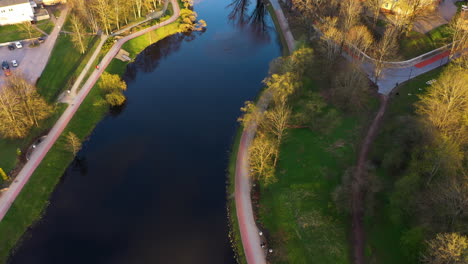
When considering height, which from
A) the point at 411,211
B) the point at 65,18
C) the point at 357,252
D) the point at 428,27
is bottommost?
the point at 357,252

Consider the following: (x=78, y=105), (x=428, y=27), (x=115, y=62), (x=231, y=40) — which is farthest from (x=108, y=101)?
(x=428, y=27)

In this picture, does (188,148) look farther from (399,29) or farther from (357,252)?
(399,29)

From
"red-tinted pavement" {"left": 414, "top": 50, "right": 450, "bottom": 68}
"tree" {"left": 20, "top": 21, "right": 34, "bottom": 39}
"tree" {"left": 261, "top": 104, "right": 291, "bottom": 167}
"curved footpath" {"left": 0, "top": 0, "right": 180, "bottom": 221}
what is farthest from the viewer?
"tree" {"left": 20, "top": 21, "right": 34, "bottom": 39}

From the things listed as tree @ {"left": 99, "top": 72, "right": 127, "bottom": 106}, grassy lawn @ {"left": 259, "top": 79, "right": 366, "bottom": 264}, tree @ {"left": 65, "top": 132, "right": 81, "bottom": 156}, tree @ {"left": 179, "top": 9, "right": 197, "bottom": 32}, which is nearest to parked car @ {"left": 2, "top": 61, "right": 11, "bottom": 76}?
tree @ {"left": 99, "top": 72, "right": 127, "bottom": 106}

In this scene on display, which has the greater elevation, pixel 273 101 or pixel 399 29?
pixel 399 29

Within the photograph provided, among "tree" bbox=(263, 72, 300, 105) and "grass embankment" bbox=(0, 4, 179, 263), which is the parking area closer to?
"grass embankment" bbox=(0, 4, 179, 263)

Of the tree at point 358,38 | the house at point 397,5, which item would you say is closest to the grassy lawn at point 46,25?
the tree at point 358,38

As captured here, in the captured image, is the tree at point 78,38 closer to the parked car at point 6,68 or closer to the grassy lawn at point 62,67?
the grassy lawn at point 62,67
